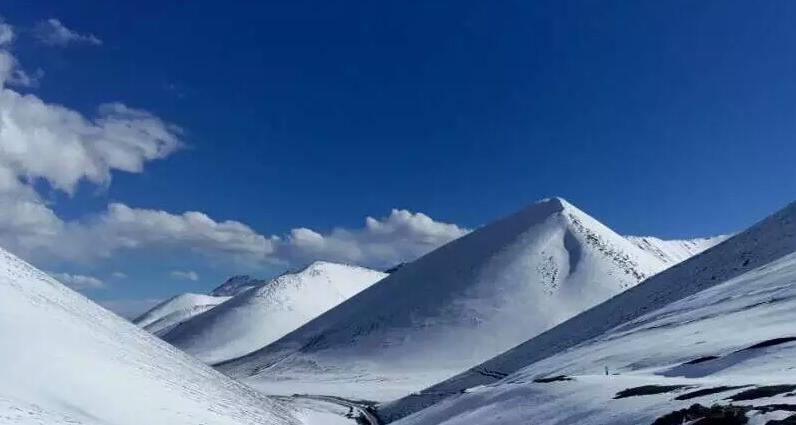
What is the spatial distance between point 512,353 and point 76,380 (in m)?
61.6

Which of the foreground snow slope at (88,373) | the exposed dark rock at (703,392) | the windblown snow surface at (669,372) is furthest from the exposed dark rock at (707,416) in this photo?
the foreground snow slope at (88,373)

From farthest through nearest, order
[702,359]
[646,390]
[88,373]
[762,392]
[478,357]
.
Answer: [478,357], [88,373], [702,359], [646,390], [762,392]

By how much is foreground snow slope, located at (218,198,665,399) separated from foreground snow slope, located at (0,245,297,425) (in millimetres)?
43023

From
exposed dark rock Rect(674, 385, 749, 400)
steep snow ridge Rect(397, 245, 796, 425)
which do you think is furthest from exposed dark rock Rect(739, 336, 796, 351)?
exposed dark rock Rect(674, 385, 749, 400)

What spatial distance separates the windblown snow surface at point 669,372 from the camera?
16.8m

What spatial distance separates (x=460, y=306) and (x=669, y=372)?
103529mm

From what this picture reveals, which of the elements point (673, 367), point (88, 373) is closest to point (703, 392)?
point (673, 367)

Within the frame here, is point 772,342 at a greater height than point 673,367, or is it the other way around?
point 772,342

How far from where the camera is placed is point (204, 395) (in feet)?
127

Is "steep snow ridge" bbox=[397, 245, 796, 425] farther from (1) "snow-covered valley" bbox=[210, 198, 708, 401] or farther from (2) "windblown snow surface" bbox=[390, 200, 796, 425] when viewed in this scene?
(1) "snow-covered valley" bbox=[210, 198, 708, 401]

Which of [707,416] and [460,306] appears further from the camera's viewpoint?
[460,306]

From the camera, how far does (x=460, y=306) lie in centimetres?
12888

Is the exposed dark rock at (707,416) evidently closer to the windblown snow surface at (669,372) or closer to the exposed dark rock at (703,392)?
the windblown snow surface at (669,372)

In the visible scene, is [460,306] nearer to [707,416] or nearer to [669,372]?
[669,372]
